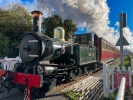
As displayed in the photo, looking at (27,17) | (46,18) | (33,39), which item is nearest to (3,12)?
(27,17)

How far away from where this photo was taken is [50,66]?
4.59 m

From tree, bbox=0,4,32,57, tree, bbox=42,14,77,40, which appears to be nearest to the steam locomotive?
tree, bbox=0,4,32,57

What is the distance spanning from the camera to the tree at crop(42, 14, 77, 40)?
2047 centimetres

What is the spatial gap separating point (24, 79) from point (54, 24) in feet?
56.6

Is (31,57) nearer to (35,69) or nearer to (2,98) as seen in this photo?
(35,69)

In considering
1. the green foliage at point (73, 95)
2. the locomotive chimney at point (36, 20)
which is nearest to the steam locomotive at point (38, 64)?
the locomotive chimney at point (36, 20)

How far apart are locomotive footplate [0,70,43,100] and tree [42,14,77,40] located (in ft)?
52.9

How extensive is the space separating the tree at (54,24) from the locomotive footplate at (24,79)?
52.9 feet

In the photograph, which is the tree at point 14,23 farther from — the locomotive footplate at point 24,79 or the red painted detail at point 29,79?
the red painted detail at point 29,79

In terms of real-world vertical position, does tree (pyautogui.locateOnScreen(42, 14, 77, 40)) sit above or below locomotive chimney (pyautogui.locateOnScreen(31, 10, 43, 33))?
above

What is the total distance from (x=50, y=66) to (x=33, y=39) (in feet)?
3.57

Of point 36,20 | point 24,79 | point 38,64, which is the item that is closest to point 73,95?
point 38,64

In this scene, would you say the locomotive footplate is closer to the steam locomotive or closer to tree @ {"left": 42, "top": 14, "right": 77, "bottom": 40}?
the steam locomotive

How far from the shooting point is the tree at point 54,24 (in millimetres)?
20469
